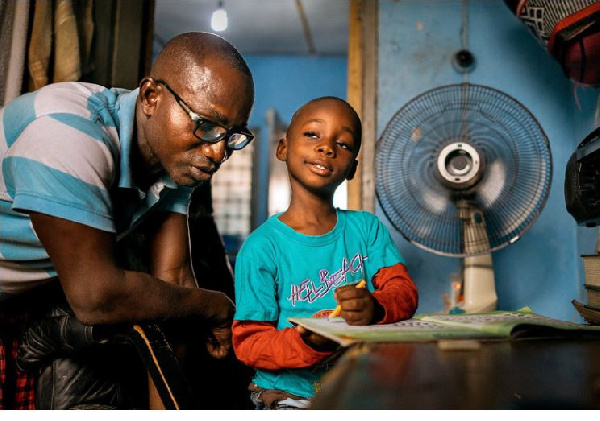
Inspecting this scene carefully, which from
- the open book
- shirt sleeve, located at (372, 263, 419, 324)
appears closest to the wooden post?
shirt sleeve, located at (372, 263, 419, 324)

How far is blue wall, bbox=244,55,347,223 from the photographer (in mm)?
6105

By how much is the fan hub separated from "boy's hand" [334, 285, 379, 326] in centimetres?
120

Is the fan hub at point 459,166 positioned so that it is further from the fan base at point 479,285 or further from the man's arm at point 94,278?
the man's arm at point 94,278

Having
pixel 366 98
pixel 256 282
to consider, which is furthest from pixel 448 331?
pixel 366 98

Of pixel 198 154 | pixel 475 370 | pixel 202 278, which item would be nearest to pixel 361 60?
pixel 202 278

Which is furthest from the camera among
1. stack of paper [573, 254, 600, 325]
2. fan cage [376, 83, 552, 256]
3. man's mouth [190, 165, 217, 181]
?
fan cage [376, 83, 552, 256]

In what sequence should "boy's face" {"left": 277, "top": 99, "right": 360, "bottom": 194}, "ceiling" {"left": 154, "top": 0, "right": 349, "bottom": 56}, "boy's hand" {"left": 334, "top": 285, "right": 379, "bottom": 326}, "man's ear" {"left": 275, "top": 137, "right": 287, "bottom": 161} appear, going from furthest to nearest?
"ceiling" {"left": 154, "top": 0, "right": 349, "bottom": 56}
"man's ear" {"left": 275, "top": 137, "right": 287, "bottom": 161}
"boy's face" {"left": 277, "top": 99, "right": 360, "bottom": 194}
"boy's hand" {"left": 334, "top": 285, "right": 379, "bottom": 326}

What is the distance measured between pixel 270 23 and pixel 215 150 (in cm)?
407

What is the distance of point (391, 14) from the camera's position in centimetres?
290

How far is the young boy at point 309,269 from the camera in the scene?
111 centimetres

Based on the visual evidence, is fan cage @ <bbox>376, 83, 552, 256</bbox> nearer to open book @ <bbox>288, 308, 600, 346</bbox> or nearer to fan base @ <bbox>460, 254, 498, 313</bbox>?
fan base @ <bbox>460, 254, 498, 313</bbox>

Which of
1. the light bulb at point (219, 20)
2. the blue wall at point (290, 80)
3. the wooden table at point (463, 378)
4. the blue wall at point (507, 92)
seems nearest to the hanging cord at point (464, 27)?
the blue wall at point (507, 92)

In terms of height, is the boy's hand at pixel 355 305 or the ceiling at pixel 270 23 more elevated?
the ceiling at pixel 270 23

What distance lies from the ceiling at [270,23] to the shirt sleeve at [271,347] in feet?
12.4
